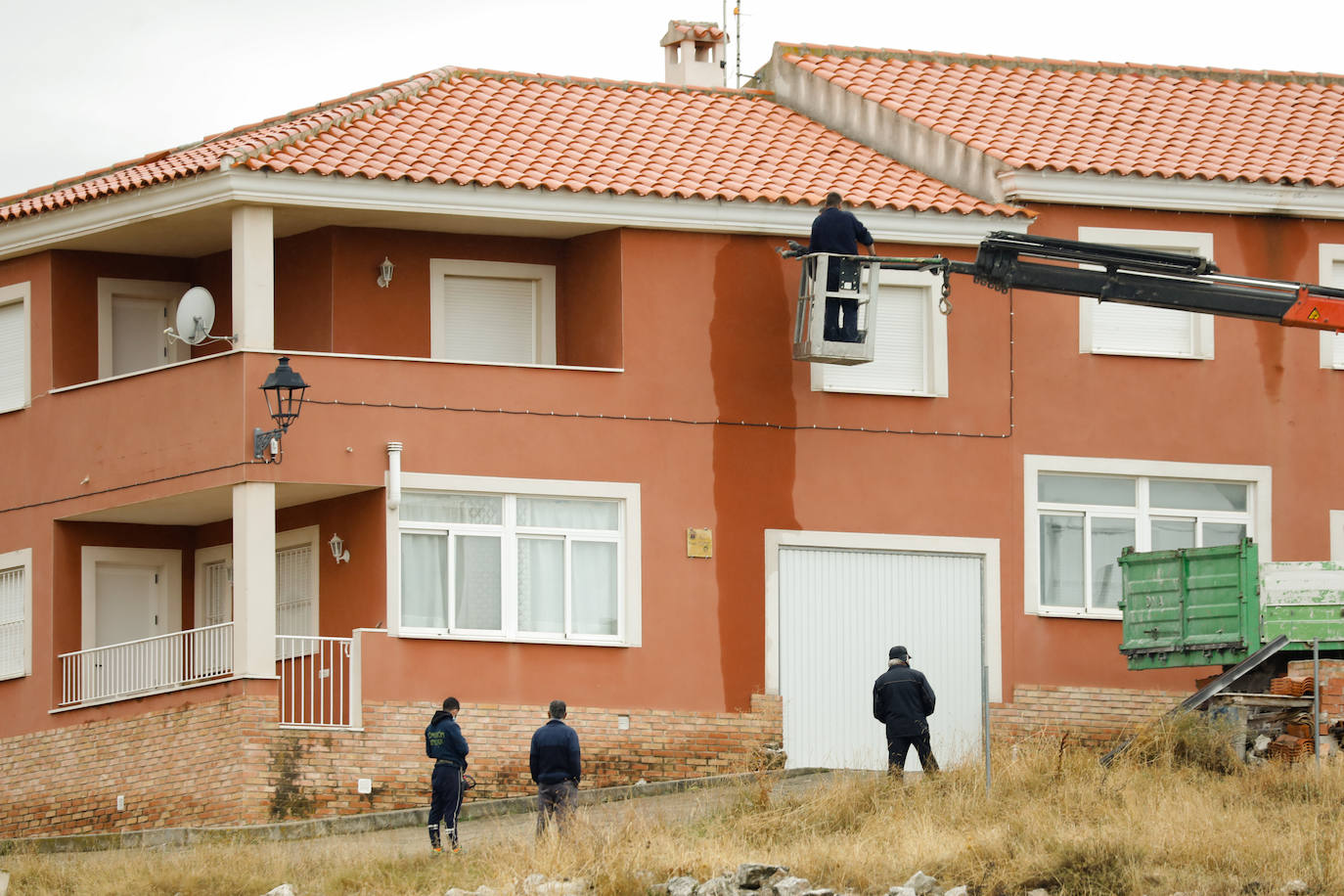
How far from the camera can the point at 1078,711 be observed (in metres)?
32.0

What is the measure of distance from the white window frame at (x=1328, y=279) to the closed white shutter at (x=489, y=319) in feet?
31.6

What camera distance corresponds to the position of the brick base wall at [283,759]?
28969mm

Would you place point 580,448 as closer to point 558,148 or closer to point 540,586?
point 540,586

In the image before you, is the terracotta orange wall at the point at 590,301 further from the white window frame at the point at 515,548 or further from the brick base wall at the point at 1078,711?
the brick base wall at the point at 1078,711

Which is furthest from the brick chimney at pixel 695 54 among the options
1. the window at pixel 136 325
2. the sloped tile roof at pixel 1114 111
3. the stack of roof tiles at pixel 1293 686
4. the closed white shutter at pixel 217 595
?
the stack of roof tiles at pixel 1293 686

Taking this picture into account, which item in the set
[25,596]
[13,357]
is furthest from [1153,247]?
→ [25,596]

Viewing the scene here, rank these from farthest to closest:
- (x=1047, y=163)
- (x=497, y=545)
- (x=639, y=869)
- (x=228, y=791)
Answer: (x=1047, y=163)
(x=497, y=545)
(x=228, y=791)
(x=639, y=869)

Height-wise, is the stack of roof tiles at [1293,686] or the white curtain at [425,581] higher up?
the white curtain at [425,581]

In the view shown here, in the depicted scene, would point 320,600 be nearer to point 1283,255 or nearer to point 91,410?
point 91,410

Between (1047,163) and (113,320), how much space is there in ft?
37.5

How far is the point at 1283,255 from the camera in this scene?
33.5 m

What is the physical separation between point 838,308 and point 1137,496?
4695 mm

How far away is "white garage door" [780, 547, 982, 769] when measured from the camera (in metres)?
31.4

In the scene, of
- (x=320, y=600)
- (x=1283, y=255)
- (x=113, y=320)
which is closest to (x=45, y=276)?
(x=113, y=320)
